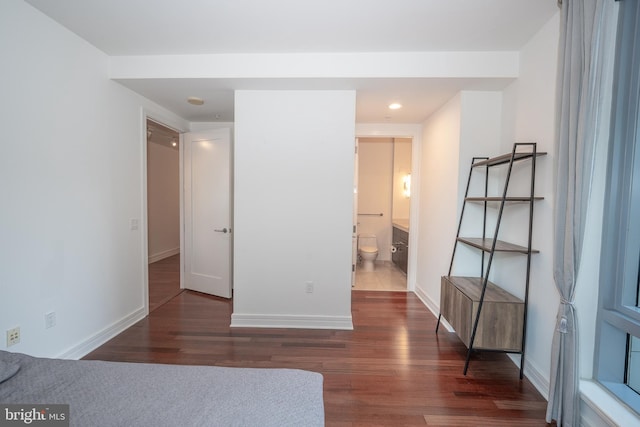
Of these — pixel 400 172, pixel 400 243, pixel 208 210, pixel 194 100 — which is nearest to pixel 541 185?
pixel 400 243

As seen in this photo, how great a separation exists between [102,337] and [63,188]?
1327mm

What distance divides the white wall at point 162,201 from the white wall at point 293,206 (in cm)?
358

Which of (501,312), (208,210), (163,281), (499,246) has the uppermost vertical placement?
(208,210)

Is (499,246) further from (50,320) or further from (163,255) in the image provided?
(163,255)

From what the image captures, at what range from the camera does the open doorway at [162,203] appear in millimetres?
5018

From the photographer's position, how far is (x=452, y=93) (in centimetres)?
262

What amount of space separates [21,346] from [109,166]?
148cm

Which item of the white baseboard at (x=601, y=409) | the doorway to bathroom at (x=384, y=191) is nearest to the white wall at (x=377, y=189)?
the doorway to bathroom at (x=384, y=191)

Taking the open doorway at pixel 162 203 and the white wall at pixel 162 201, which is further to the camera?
the white wall at pixel 162 201

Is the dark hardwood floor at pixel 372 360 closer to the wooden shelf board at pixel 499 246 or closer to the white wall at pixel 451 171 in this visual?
the white wall at pixel 451 171

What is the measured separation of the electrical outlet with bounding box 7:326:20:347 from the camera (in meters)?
1.67

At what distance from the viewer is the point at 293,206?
8.71 feet

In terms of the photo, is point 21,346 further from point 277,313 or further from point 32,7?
point 32,7

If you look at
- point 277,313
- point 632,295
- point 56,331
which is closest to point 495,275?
point 632,295
